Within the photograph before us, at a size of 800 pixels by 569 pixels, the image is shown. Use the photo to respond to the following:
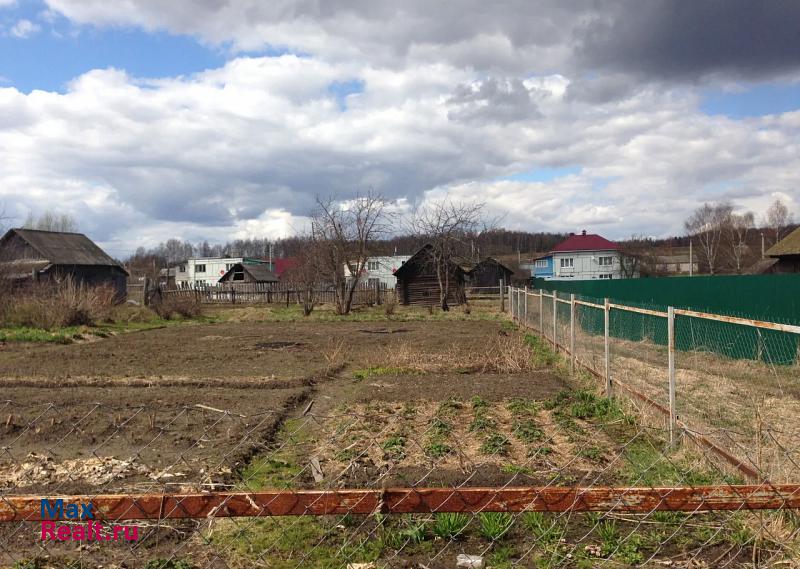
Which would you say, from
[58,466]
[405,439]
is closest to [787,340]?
[405,439]

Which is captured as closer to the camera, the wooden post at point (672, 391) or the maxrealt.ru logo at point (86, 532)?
the maxrealt.ru logo at point (86, 532)

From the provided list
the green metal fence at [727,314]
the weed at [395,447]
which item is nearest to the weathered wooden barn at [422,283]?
the green metal fence at [727,314]

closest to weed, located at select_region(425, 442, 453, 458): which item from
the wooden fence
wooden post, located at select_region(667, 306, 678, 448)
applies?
wooden post, located at select_region(667, 306, 678, 448)

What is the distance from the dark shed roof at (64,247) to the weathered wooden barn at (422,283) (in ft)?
65.8

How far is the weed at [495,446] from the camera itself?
238 inches

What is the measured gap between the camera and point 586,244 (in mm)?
69812

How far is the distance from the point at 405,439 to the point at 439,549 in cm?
262

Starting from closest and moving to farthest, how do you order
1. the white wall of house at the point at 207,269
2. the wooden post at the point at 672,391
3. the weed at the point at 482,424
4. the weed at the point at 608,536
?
the weed at the point at 608,536, the wooden post at the point at 672,391, the weed at the point at 482,424, the white wall of house at the point at 207,269

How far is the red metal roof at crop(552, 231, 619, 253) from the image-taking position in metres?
68.9

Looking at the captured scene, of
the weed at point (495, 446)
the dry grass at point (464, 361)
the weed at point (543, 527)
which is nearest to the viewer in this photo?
the weed at point (543, 527)

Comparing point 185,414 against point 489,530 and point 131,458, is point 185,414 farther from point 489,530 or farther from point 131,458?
point 489,530

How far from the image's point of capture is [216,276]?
86.4 meters

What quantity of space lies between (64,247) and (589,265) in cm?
5147

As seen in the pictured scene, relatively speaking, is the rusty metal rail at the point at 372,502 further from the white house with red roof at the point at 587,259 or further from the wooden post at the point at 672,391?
the white house with red roof at the point at 587,259
